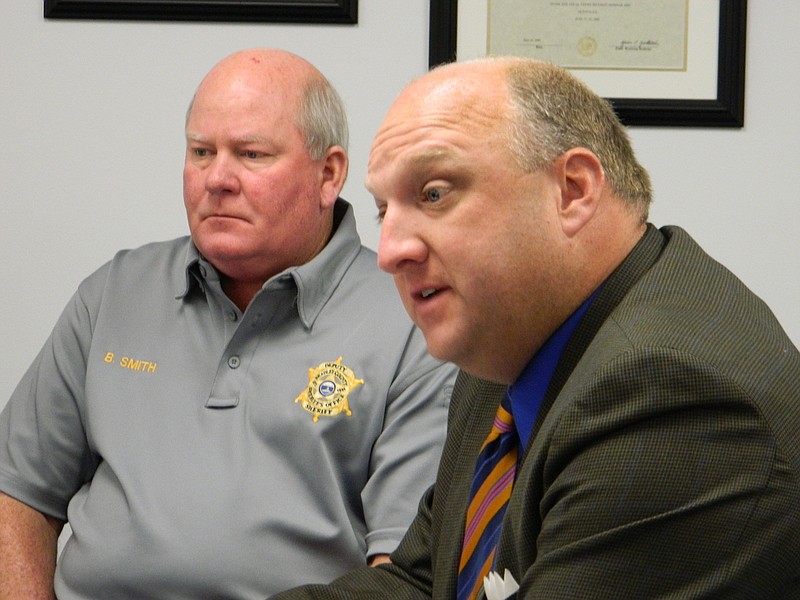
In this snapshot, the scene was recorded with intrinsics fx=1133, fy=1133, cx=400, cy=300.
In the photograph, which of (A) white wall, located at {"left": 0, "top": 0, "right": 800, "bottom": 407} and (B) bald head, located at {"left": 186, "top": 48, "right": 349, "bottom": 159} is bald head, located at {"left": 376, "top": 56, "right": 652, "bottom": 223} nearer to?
(B) bald head, located at {"left": 186, "top": 48, "right": 349, "bottom": 159}

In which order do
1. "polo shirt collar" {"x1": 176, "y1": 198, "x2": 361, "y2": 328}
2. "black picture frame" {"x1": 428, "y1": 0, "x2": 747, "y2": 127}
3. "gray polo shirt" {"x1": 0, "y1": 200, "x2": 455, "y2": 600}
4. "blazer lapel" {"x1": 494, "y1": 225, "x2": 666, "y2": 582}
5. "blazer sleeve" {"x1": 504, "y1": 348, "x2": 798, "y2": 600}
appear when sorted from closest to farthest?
"blazer sleeve" {"x1": 504, "y1": 348, "x2": 798, "y2": 600}, "blazer lapel" {"x1": 494, "y1": 225, "x2": 666, "y2": 582}, "gray polo shirt" {"x1": 0, "y1": 200, "x2": 455, "y2": 600}, "polo shirt collar" {"x1": 176, "y1": 198, "x2": 361, "y2": 328}, "black picture frame" {"x1": 428, "y1": 0, "x2": 747, "y2": 127}

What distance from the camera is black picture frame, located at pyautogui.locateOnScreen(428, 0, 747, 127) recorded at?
2.58 meters

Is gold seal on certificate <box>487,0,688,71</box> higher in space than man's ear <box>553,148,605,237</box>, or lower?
higher

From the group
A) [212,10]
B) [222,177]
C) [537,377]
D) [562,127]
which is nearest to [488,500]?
[537,377]

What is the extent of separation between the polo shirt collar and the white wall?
1.16 feet

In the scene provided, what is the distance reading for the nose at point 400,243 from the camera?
4.41 ft

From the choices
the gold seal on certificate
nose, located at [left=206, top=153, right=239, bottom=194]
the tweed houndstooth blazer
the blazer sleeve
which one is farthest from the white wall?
the blazer sleeve

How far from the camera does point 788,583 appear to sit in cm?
109

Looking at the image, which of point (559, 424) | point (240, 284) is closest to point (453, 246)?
point (559, 424)

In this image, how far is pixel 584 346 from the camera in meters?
1.28

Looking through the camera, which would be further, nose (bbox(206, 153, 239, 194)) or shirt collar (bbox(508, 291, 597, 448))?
nose (bbox(206, 153, 239, 194))

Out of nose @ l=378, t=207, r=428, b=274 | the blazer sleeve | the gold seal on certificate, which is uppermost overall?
the gold seal on certificate

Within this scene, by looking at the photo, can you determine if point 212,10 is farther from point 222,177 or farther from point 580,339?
point 580,339

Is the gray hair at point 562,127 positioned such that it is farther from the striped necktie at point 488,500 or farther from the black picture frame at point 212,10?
the black picture frame at point 212,10
